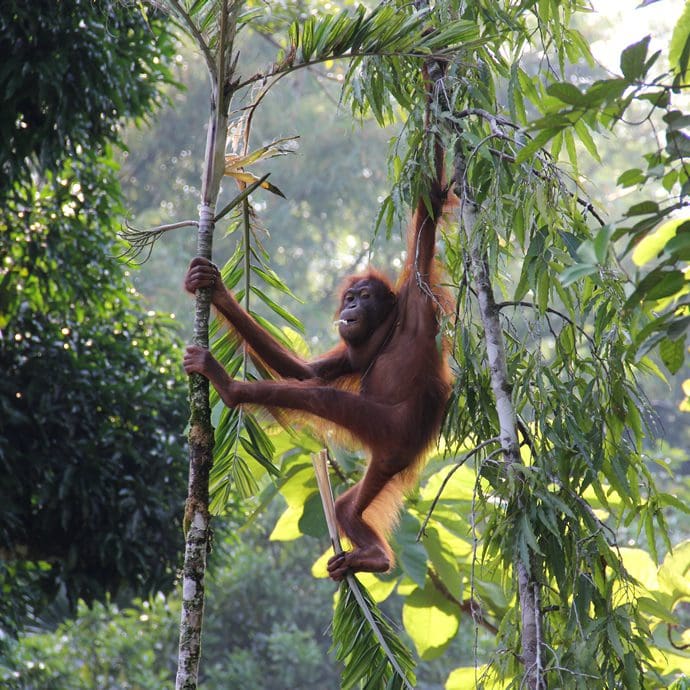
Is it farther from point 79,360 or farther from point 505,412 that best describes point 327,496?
point 79,360

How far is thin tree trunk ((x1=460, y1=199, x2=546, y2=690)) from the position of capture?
2.28 metres

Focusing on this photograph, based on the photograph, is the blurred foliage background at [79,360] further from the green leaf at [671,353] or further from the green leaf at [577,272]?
the green leaf at [577,272]

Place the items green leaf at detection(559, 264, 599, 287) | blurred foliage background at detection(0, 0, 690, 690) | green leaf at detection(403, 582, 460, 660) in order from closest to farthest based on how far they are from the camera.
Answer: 1. green leaf at detection(559, 264, 599, 287)
2. green leaf at detection(403, 582, 460, 660)
3. blurred foliage background at detection(0, 0, 690, 690)

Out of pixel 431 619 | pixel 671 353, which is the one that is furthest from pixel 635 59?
pixel 431 619

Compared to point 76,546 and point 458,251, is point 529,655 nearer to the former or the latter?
point 458,251

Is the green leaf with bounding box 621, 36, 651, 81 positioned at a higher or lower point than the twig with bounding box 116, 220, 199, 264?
lower

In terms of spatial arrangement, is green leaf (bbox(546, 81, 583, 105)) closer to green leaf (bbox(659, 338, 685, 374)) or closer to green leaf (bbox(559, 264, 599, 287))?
green leaf (bbox(559, 264, 599, 287))

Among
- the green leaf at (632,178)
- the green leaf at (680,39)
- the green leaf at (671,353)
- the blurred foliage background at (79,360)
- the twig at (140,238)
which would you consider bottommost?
the green leaf at (671,353)

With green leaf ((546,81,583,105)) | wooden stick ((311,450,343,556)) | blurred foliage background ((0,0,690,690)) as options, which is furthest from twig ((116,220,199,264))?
green leaf ((546,81,583,105))

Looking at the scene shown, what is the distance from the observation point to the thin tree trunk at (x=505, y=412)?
7.49 ft

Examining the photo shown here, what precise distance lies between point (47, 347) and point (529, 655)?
4.09 meters

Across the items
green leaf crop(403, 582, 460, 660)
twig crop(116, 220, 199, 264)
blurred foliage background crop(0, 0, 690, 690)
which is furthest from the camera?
blurred foliage background crop(0, 0, 690, 690)

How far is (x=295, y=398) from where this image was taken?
10.8 ft

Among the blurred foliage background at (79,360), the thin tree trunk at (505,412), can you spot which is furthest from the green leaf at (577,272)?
the blurred foliage background at (79,360)
